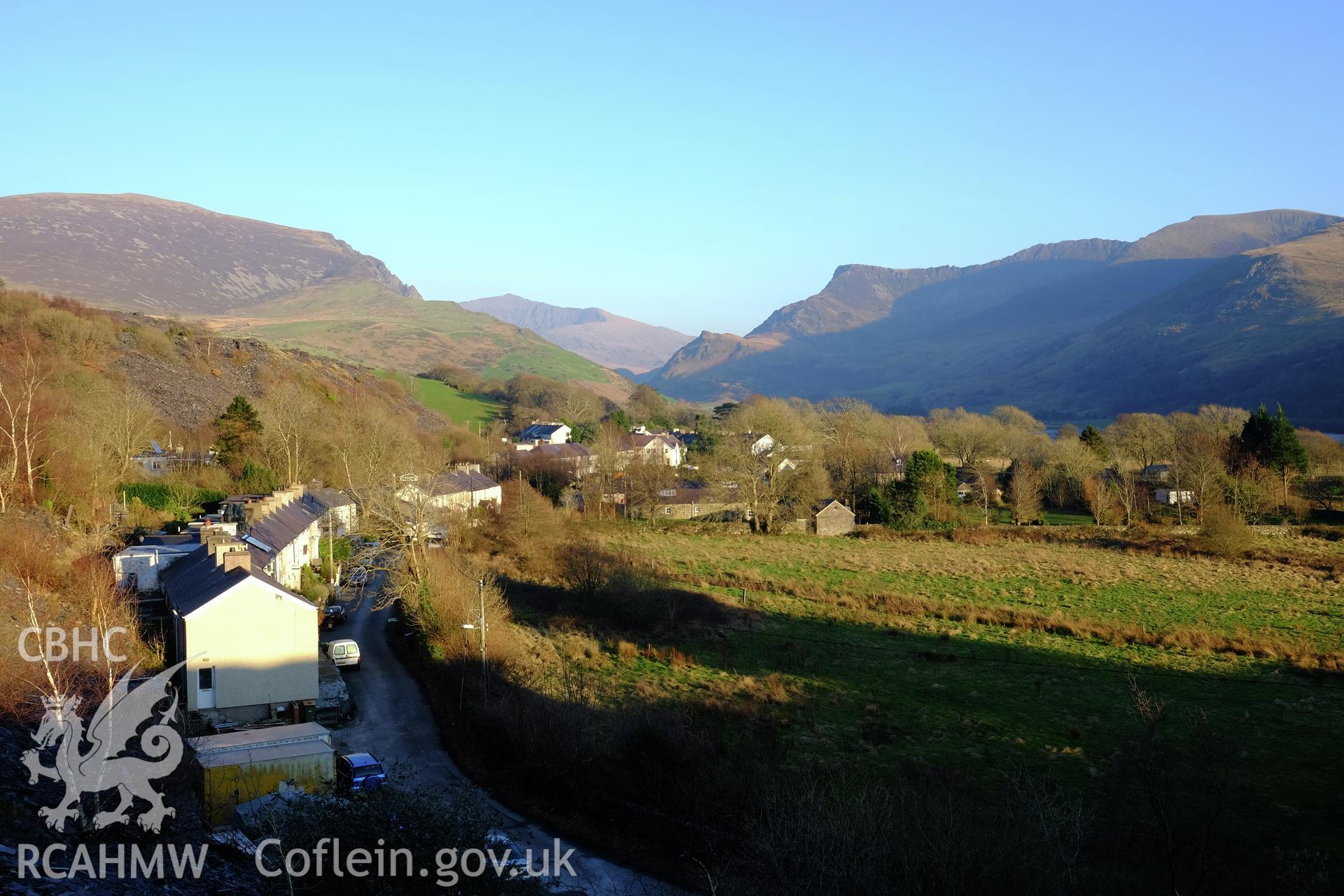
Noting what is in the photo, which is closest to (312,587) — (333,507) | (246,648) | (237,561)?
(333,507)

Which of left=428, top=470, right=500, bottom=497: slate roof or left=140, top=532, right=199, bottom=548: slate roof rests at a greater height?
left=428, top=470, right=500, bottom=497: slate roof

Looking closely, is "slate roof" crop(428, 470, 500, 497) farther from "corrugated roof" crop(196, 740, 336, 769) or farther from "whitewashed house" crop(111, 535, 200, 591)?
"corrugated roof" crop(196, 740, 336, 769)

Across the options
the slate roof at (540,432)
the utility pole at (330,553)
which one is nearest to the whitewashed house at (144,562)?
the utility pole at (330,553)

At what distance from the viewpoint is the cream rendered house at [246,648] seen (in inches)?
739

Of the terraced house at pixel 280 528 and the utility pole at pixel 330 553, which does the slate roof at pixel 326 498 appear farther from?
the terraced house at pixel 280 528

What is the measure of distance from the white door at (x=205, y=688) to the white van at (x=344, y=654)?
451 cm

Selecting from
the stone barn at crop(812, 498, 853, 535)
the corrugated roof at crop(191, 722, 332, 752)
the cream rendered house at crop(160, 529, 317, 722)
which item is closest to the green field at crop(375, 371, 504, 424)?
the stone barn at crop(812, 498, 853, 535)

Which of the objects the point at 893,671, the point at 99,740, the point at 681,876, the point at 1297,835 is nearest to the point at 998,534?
the point at 893,671

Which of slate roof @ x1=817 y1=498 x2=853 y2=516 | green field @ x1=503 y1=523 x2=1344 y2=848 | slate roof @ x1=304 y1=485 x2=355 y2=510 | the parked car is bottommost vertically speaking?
green field @ x1=503 y1=523 x2=1344 y2=848

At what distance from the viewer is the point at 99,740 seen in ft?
37.8

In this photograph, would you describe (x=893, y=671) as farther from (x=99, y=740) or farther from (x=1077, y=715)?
Result: (x=99, y=740)

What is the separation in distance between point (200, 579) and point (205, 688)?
3.30 m

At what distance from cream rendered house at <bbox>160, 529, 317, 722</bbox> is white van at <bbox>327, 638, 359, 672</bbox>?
12.8ft

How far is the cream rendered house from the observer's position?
18.8 meters
